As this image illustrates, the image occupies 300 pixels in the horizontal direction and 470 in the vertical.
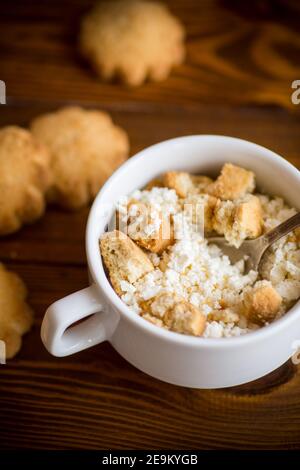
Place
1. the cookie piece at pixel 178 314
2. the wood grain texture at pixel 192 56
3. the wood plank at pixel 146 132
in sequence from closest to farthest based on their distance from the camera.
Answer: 1. the cookie piece at pixel 178 314
2. the wood plank at pixel 146 132
3. the wood grain texture at pixel 192 56

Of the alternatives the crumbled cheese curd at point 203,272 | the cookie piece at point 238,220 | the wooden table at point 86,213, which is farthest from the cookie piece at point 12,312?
the cookie piece at point 238,220

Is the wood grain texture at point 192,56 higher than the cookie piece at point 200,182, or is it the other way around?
the wood grain texture at point 192,56

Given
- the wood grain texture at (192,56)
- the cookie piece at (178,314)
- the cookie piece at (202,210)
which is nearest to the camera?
the cookie piece at (178,314)

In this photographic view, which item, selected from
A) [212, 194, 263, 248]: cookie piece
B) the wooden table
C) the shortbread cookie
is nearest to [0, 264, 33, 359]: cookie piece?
the wooden table

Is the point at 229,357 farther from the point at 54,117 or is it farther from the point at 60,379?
the point at 54,117

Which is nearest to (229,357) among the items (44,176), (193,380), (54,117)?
(193,380)

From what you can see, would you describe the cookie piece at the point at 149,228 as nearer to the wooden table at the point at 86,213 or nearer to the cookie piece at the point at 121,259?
the cookie piece at the point at 121,259

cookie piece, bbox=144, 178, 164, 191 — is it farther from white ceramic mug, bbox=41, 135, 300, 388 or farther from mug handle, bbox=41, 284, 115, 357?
mug handle, bbox=41, 284, 115, 357
